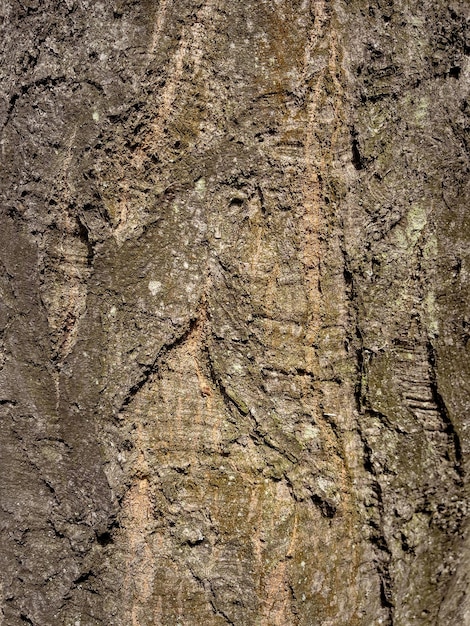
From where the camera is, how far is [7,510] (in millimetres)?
1997

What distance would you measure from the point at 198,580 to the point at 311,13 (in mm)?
1500

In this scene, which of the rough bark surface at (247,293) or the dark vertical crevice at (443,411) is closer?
the rough bark surface at (247,293)

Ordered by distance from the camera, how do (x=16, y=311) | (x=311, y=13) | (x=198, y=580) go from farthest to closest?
(x=16, y=311), (x=198, y=580), (x=311, y=13)

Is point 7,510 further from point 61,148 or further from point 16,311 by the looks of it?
point 61,148

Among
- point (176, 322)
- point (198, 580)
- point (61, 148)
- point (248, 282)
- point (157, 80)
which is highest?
point (157, 80)

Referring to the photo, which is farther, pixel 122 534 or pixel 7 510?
pixel 7 510

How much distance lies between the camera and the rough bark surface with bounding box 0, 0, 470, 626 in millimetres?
1680

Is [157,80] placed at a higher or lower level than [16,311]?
higher

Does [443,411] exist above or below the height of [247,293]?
below

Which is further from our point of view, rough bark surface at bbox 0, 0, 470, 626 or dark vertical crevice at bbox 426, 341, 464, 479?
dark vertical crevice at bbox 426, 341, 464, 479

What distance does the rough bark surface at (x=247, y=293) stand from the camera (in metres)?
1.68

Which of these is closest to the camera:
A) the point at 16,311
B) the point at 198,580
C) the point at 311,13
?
the point at 311,13

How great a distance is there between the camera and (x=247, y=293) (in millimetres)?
1708

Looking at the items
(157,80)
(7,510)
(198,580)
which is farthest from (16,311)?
(198,580)
